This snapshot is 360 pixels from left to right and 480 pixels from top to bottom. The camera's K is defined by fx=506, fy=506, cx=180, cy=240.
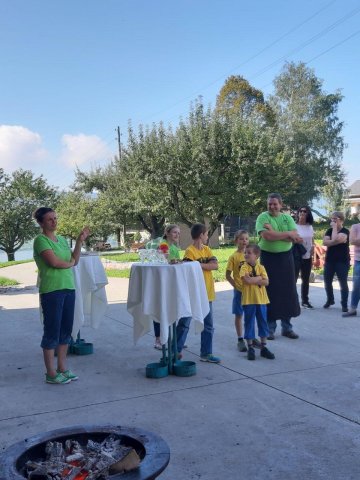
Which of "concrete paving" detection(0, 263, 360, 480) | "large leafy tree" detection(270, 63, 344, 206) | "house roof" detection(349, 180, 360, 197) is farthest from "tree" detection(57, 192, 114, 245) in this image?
"house roof" detection(349, 180, 360, 197)

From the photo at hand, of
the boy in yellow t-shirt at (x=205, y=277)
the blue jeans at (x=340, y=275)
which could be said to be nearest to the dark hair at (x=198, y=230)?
the boy in yellow t-shirt at (x=205, y=277)

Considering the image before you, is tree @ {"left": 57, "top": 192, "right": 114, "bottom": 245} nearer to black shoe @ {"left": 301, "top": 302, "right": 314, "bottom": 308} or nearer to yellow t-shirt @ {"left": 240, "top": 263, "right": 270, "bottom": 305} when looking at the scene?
black shoe @ {"left": 301, "top": 302, "right": 314, "bottom": 308}

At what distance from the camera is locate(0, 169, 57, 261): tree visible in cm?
3700

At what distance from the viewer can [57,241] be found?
201 inches

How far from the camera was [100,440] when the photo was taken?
2.71 metres

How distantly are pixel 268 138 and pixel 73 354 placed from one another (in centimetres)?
1969

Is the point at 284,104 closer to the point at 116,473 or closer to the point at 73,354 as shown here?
the point at 73,354

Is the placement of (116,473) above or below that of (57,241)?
below

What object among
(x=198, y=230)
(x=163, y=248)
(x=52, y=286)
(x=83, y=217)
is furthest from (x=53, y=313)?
(x=83, y=217)

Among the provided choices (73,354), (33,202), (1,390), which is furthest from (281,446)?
(33,202)

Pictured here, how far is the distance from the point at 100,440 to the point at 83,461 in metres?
0.26

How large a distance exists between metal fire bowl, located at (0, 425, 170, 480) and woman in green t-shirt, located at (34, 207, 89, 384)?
7.61ft

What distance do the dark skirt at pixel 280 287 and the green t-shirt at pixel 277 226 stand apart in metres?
0.09

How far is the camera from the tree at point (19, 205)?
37.0 meters
